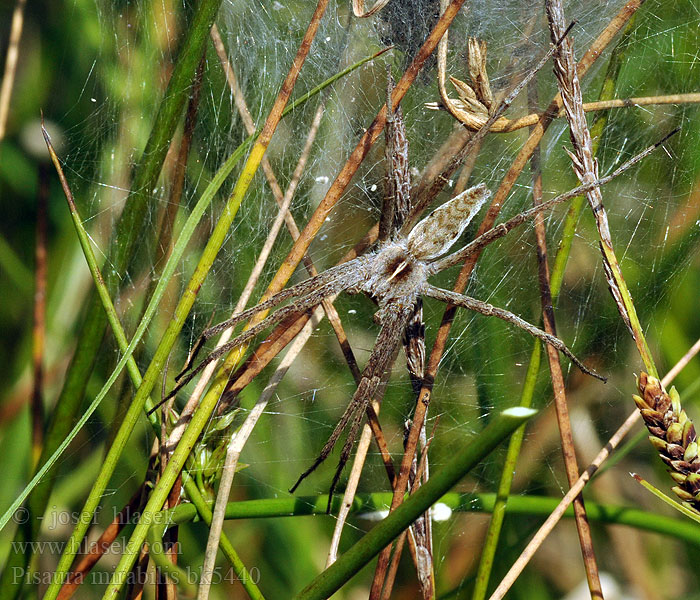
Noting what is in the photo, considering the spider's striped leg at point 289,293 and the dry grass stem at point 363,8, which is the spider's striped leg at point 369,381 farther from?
the dry grass stem at point 363,8

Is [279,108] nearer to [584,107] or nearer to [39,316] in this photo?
[584,107]

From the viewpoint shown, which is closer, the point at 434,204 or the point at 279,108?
the point at 279,108

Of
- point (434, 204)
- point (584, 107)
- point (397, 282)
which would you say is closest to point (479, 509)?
point (397, 282)

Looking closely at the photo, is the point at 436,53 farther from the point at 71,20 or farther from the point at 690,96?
the point at 71,20

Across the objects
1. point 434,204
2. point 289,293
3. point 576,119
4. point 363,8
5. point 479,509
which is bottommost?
point 479,509

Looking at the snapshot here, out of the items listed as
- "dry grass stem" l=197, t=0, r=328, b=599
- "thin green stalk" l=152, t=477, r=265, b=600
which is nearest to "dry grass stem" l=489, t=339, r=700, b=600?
"thin green stalk" l=152, t=477, r=265, b=600
